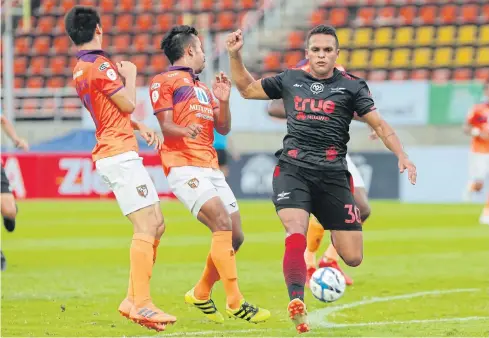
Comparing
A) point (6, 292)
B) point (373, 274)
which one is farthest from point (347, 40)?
point (6, 292)

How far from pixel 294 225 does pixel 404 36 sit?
2038 cm

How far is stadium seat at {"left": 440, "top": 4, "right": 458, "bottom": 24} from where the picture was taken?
26703mm

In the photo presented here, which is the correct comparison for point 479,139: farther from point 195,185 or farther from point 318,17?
point 195,185

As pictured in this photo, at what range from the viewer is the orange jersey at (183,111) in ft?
24.1

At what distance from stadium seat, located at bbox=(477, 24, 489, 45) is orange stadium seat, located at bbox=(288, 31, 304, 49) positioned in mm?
4661

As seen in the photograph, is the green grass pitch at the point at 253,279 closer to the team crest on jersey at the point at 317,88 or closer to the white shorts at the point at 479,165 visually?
the white shorts at the point at 479,165

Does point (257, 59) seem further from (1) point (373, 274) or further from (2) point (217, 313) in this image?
(2) point (217, 313)

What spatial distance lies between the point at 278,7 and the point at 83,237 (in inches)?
615

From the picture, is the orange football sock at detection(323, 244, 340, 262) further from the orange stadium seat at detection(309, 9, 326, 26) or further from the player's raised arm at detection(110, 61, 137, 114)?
the orange stadium seat at detection(309, 9, 326, 26)

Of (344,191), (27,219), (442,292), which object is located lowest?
(27,219)

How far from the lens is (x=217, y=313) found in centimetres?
743

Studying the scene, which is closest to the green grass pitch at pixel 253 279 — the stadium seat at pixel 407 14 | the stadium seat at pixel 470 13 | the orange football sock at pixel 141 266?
the orange football sock at pixel 141 266

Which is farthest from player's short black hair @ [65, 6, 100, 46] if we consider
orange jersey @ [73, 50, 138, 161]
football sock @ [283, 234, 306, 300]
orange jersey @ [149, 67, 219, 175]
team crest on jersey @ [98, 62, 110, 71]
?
football sock @ [283, 234, 306, 300]

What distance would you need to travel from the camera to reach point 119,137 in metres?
6.90
